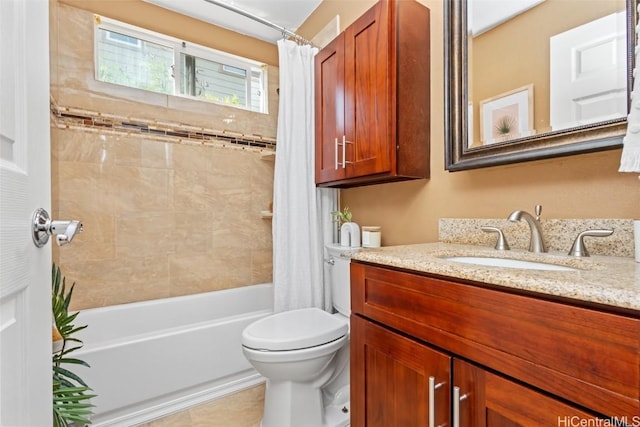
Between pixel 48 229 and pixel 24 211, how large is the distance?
0.25 feet

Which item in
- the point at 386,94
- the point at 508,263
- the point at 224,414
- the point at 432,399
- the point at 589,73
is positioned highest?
the point at 386,94

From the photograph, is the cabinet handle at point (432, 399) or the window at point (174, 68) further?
the window at point (174, 68)

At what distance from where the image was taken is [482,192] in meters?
1.25

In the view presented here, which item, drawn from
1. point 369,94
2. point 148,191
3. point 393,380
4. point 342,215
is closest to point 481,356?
point 393,380

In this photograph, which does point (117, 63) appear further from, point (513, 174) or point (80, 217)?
point (513, 174)

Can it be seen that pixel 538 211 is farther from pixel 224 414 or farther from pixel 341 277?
pixel 224 414

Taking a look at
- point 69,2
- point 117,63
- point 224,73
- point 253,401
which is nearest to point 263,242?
point 253,401

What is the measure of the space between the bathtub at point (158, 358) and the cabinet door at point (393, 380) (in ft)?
3.49

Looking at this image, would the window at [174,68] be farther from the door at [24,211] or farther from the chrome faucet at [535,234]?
the chrome faucet at [535,234]

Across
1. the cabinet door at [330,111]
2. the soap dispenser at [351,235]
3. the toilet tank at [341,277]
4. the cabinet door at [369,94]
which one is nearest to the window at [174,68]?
the cabinet door at [330,111]

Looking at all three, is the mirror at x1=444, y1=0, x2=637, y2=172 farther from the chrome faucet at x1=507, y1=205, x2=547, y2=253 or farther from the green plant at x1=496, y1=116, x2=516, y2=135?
the chrome faucet at x1=507, y1=205, x2=547, y2=253

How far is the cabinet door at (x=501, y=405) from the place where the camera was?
1.86 feet

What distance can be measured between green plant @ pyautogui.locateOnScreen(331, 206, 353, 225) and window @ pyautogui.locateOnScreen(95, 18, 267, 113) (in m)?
1.09

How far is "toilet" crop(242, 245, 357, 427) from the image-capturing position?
1.31m
